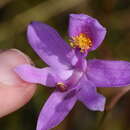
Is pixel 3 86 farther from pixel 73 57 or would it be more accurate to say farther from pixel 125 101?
pixel 125 101

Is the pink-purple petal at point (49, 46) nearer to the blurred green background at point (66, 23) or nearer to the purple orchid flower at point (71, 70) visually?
the purple orchid flower at point (71, 70)

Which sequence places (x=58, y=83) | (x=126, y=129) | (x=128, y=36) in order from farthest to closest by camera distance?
(x=128, y=36), (x=126, y=129), (x=58, y=83)

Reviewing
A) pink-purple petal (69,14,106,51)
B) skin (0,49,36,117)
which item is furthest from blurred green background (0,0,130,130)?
pink-purple petal (69,14,106,51)

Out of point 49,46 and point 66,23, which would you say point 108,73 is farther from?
point 66,23

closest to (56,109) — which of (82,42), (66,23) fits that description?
(82,42)

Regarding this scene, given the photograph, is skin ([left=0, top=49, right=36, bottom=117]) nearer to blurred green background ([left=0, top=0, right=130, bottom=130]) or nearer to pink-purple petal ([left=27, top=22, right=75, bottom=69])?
pink-purple petal ([left=27, top=22, right=75, bottom=69])

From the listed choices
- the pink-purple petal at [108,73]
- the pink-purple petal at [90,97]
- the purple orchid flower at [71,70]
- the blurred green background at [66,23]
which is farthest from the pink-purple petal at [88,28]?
the blurred green background at [66,23]

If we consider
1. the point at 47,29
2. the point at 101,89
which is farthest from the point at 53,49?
the point at 101,89
